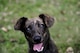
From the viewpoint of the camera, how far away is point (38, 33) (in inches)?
310

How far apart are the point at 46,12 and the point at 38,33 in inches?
179

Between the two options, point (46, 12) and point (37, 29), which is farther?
point (46, 12)

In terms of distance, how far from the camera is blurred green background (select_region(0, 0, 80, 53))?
1029cm

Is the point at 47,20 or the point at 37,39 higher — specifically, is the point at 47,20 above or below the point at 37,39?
above

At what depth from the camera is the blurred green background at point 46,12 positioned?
1029cm

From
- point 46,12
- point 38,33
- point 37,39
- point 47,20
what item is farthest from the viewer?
point 46,12

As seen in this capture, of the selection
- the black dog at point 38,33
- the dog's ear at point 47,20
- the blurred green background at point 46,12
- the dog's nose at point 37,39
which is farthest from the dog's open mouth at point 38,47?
the blurred green background at point 46,12

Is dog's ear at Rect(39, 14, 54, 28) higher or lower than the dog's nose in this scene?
higher

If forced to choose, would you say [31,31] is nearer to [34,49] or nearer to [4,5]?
[34,49]

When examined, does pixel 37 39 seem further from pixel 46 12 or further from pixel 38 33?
pixel 46 12

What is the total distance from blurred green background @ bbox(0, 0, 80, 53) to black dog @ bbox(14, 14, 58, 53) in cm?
146

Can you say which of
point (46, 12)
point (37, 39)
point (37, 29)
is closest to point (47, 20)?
point (37, 29)

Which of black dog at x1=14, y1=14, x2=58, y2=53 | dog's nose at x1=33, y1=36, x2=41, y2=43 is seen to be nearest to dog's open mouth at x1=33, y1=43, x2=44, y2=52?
black dog at x1=14, y1=14, x2=58, y2=53

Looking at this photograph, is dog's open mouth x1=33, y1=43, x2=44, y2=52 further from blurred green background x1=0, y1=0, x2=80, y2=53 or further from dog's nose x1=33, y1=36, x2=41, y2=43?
blurred green background x1=0, y1=0, x2=80, y2=53
